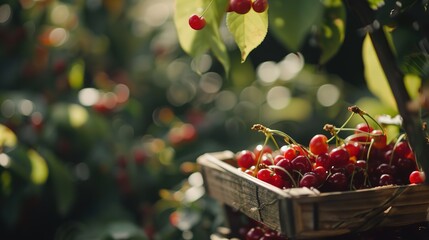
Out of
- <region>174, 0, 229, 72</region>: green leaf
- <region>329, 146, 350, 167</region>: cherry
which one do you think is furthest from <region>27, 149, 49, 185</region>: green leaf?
<region>329, 146, 350, 167</region>: cherry

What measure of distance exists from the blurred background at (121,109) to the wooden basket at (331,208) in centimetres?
67

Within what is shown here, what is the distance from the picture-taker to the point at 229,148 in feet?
7.27

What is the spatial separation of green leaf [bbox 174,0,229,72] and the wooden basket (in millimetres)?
241

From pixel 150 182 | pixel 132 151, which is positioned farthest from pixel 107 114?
pixel 150 182

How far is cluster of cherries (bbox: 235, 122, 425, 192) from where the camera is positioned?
0.94 m

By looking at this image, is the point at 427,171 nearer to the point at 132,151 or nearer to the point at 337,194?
the point at 337,194

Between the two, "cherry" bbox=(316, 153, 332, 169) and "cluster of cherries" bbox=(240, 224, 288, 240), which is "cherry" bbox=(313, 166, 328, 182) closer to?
"cherry" bbox=(316, 153, 332, 169)

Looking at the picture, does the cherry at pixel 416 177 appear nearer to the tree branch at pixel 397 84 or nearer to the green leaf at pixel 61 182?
the tree branch at pixel 397 84

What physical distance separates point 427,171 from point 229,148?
4.50ft

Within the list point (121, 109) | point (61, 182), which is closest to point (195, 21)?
point (61, 182)

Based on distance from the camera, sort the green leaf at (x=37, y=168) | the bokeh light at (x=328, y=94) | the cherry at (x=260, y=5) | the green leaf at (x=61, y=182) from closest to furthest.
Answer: the cherry at (x=260, y=5) < the green leaf at (x=37, y=168) < the green leaf at (x=61, y=182) < the bokeh light at (x=328, y=94)

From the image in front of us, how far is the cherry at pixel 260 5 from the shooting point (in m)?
0.96

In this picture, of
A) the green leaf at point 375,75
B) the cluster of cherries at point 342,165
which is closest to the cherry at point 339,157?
the cluster of cherries at point 342,165

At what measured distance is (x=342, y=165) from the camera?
975mm
